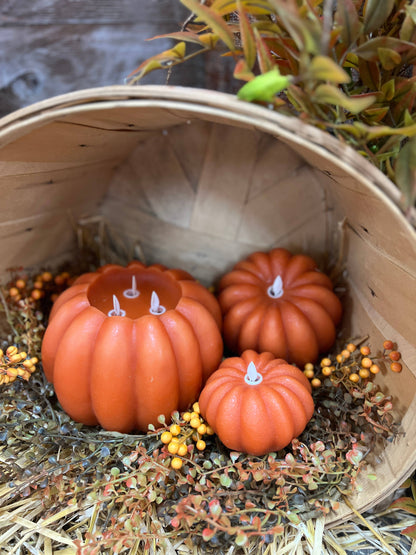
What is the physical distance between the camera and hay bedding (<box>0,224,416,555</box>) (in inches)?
32.2

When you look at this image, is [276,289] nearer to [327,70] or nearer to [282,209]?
[282,209]

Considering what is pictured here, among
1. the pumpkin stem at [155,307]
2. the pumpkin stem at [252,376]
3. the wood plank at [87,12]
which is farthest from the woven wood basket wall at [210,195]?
the wood plank at [87,12]

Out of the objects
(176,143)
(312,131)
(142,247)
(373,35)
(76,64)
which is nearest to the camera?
(312,131)

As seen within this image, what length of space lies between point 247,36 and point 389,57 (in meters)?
0.21

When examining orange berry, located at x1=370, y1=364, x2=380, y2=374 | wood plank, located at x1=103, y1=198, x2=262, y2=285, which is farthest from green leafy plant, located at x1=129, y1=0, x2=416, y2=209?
wood plank, located at x1=103, y1=198, x2=262, y2=285

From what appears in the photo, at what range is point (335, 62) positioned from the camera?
0.74 meters

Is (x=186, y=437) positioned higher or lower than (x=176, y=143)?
lower

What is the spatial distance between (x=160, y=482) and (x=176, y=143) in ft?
2.77

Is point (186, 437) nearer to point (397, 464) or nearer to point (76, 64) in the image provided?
point (397, 464)

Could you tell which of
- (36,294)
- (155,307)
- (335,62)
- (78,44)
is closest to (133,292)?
(155,307)

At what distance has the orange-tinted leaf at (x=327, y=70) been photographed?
1.98 feet

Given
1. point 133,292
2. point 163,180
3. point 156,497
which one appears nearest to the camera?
point 156,497

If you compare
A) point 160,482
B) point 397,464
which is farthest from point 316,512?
point 160,482

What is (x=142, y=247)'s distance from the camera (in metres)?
1.41
